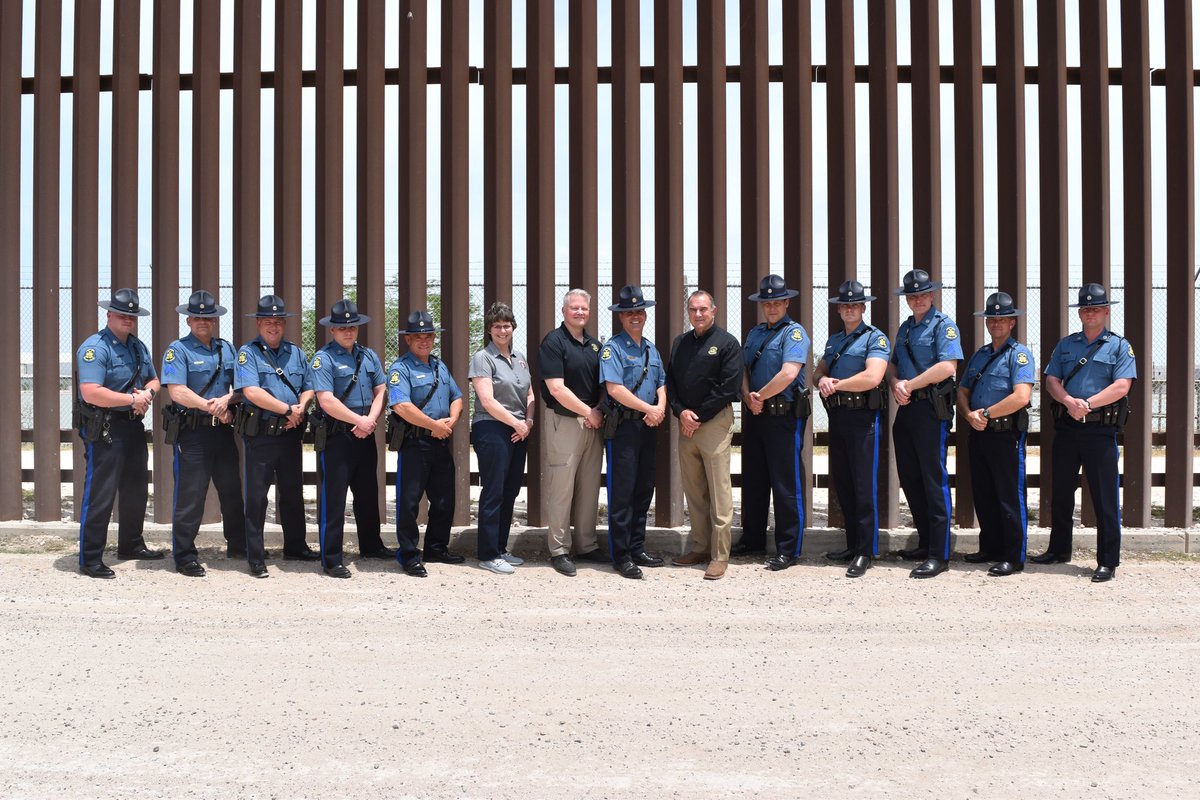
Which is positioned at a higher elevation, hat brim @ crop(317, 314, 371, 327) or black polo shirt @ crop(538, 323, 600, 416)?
hat brim @ crop(317, 314, 371, 327)

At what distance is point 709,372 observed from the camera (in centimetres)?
554

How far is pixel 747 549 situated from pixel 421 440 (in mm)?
2155

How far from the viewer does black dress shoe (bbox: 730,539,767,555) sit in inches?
237

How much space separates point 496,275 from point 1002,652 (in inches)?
150

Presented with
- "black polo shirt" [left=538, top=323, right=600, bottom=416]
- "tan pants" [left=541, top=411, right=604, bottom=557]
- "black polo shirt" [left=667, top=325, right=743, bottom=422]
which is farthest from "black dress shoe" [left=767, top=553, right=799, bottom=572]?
"black polo shirt" [left=538, top=323, right=600, bottom=416]

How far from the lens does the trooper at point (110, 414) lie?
17.8 feet

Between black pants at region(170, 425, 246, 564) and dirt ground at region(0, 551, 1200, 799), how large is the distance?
10.9 inches

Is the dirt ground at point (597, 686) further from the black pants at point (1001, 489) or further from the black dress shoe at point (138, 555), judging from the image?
the black dress shoe at point (138, 555)

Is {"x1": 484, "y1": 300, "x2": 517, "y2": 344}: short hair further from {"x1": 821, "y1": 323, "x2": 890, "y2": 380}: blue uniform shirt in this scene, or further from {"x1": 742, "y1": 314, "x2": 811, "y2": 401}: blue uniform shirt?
{"x1": 821, "y1": 323, "x2": 890, "y2": 380}: blue uniform shirt

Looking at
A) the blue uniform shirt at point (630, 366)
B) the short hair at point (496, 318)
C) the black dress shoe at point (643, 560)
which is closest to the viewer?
the blue uniform shirt at point (630, 366)

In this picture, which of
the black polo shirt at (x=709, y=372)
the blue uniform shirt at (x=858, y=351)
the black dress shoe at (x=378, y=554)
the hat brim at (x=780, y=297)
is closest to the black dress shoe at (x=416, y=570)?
the black dress shoe at (x=378, y=554)

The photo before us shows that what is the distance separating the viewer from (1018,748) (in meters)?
2.92

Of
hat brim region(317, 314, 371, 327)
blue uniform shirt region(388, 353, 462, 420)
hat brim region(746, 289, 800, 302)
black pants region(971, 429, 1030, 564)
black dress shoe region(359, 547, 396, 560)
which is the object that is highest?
hat brim region(746, 289, 800, 302)

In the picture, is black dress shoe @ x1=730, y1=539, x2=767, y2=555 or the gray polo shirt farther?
black dress shoe @ x1=730, y1=539, x2=767, y2=555
